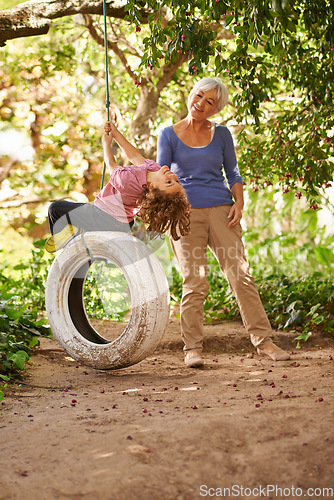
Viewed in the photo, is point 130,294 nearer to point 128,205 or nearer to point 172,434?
point 128,205

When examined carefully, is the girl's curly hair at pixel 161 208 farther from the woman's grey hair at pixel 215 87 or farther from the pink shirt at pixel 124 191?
the woman's grey hair at pixel 215 87

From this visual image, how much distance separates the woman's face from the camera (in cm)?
346

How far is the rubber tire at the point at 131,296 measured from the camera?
10.5 ft

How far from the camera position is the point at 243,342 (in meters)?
4.34

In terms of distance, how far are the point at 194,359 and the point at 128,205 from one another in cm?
114

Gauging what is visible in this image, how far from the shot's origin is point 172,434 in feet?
7.00

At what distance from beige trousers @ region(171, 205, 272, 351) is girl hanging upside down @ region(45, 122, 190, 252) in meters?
0.27

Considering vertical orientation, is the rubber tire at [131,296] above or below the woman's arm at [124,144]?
below

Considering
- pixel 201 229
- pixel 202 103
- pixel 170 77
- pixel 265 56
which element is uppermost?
pixel 170 77

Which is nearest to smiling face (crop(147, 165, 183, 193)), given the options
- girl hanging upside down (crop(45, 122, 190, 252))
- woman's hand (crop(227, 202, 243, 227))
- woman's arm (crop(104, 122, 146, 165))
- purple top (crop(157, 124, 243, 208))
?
girl hanging upside down (crop(45, 122, 190, 252))

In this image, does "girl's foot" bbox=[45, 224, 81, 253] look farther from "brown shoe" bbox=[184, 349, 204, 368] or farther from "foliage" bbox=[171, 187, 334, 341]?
"foliage" bbox=[171, 187, 334, 341]

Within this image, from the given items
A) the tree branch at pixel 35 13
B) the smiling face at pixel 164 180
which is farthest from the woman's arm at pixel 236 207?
the tree branch at pixel 35 13

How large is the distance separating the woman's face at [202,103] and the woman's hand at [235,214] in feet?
2.16

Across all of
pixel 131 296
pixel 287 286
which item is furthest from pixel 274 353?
pixel 287 286
